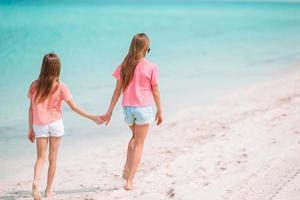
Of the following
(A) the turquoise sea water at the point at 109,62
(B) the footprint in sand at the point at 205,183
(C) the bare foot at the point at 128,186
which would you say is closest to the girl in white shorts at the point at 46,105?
(C) the bare foot at the point at 128,186

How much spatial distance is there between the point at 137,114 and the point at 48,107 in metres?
0.91

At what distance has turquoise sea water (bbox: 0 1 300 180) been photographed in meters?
9.12

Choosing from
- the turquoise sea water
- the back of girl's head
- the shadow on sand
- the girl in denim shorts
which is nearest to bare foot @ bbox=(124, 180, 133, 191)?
the shadow on sand

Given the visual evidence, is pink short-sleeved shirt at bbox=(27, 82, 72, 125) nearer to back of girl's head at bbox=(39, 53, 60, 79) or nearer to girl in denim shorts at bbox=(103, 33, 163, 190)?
back of girl's head at bbox=(39, 53, 60, 79)

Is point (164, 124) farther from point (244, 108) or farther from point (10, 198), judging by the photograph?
point (10, 198)

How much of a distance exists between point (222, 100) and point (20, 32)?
55.2 feet

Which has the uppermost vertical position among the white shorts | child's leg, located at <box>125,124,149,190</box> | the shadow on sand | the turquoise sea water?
the white shorts

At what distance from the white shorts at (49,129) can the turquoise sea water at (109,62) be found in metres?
2.10

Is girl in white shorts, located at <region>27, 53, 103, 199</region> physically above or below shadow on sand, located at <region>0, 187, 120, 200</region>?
above

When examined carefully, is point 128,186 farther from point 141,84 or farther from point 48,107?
point 48,107

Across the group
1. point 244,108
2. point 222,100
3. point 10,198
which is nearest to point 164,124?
point 244,108

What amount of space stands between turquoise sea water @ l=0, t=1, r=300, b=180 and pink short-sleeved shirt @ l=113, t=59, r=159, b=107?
8.38 feet

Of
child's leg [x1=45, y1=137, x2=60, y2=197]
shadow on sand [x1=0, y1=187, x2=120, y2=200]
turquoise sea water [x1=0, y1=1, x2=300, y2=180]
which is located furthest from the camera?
turquoise sea water [x1=0, y1=1, x2=300, y2=180]

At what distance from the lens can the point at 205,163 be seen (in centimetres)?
628
